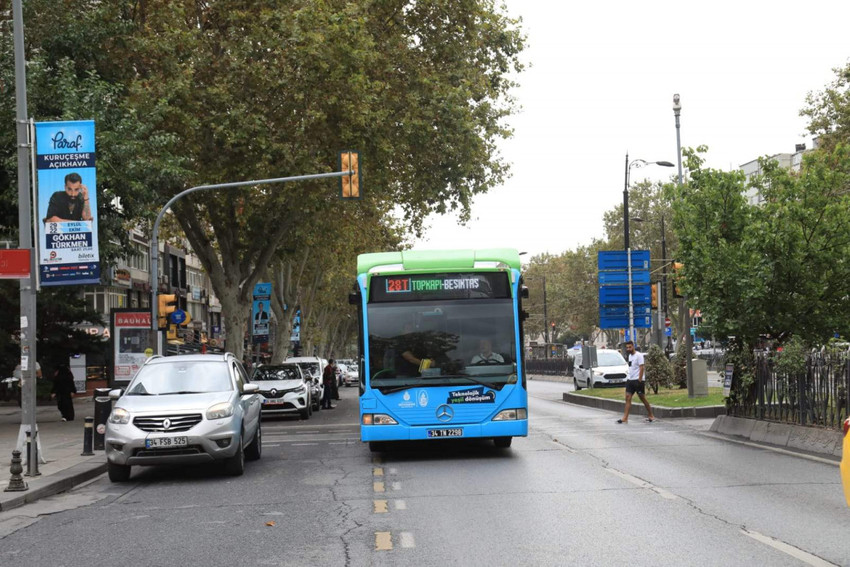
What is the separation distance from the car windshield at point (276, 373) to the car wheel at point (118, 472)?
16219 millimetres

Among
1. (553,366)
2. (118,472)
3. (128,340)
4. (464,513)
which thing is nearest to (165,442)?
(118,472)

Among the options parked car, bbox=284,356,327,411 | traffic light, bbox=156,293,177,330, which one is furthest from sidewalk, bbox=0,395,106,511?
parked car, bbox=284,356,327,411

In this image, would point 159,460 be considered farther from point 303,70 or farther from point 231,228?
point 231,228

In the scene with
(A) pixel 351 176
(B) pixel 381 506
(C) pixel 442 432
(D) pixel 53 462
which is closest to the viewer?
(B) pixel 381 506

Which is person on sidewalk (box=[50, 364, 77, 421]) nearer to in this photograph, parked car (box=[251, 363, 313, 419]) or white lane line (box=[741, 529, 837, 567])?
parked car (box=[251, 363, 313, 419])

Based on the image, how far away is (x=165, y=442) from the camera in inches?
563

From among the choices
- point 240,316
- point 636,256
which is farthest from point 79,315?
point 636,256

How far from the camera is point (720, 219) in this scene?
20.6 m

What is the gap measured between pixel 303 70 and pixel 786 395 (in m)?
17.6

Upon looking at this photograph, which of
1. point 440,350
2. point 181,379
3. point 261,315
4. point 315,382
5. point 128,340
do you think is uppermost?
point 261,315

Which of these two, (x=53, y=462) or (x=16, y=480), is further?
(x=53, y=462)

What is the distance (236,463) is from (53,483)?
2.37 metres

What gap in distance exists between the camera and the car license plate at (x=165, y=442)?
1427 centimetres

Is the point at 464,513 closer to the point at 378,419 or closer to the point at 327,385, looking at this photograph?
the point at 378,419
